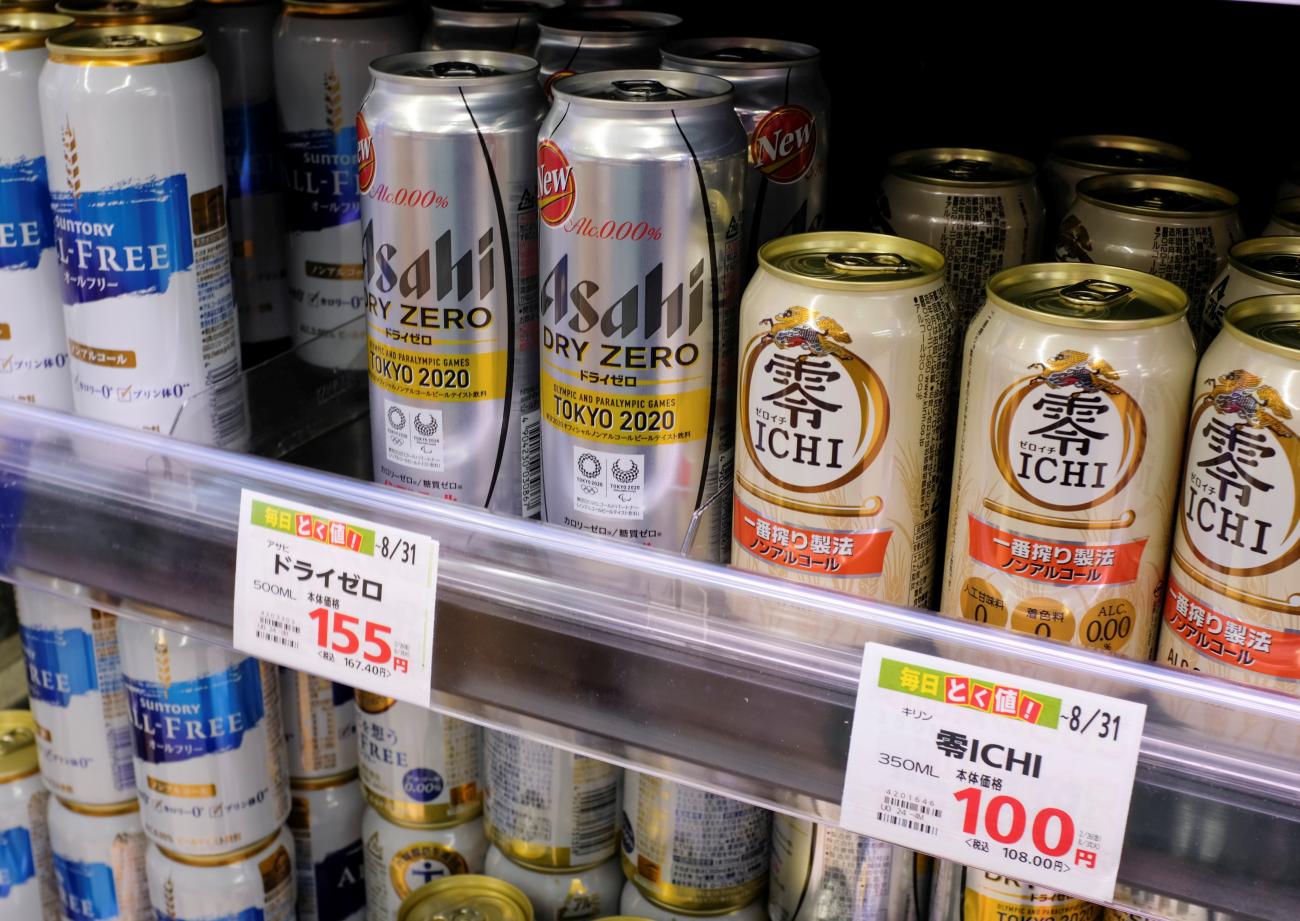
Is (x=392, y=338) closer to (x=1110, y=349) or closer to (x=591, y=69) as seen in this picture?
(x=591, y=69)

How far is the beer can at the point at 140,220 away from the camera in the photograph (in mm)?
998

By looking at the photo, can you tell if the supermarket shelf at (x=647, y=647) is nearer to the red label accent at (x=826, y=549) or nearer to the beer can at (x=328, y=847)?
the red label accent at (x=826, y=549)

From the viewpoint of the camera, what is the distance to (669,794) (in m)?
1.20

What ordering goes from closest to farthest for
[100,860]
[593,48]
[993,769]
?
[993,769], [593,48], [100,860]

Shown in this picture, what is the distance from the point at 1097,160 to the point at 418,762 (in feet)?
2.81

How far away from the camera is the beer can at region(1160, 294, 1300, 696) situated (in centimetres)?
72

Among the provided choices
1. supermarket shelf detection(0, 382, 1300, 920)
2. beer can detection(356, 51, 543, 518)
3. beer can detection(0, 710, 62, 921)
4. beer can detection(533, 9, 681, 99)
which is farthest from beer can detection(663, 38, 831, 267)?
beer can detection(0, 710, 62, 921)

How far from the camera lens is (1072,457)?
0.77 metres

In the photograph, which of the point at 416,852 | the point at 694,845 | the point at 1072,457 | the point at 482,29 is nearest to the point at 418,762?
the point at 416,852

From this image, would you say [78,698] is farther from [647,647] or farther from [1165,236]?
[1165,236]

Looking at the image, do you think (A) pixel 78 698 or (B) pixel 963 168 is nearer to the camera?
(B) pixel 963 168

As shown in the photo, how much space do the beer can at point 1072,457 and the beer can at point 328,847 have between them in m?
0.91

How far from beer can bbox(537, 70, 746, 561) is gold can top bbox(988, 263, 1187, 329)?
192 millimetres

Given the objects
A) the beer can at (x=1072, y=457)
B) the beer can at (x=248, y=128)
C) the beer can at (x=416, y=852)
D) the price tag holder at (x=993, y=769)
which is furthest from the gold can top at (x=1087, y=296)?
the beer can at (x=416, y=852)
